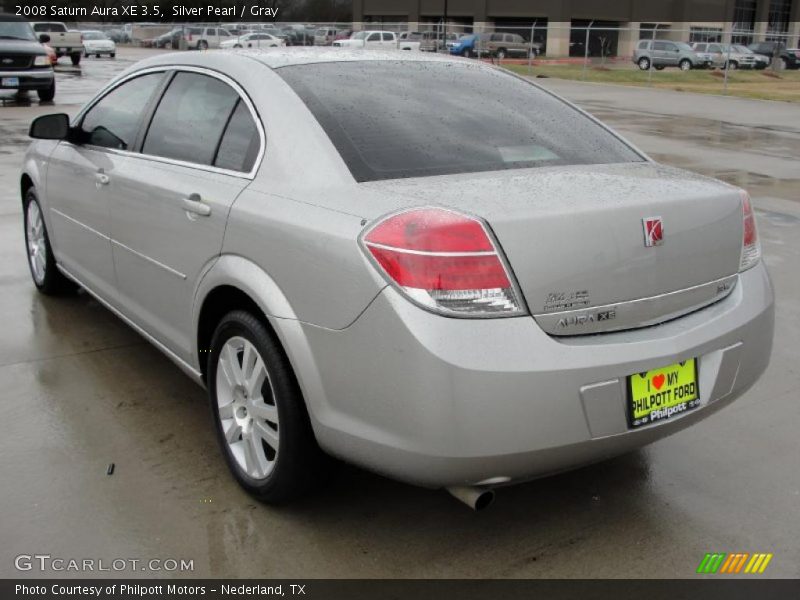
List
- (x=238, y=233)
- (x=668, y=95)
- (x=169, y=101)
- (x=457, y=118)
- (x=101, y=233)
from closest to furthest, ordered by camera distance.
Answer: (x=238, y=233) < (x=457, y=118) < (x=169, y=101) < (x=101, y=233) < (x=668, y=95)

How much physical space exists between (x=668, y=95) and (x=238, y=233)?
2581cm

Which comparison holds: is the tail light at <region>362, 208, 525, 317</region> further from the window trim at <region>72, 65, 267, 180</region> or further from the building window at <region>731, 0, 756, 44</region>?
the building window at <region>731, 0, 756, 44</region>

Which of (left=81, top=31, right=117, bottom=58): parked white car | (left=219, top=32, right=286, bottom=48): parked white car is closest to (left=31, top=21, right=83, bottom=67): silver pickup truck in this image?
(left=81, top=31, right=117, bottom=58): parked white car

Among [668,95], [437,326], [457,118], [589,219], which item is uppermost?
[457,118]

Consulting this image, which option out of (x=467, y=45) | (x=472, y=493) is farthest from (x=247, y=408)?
(x=467, y=45)

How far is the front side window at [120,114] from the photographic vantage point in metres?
4.28

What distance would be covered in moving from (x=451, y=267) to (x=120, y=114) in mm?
2638

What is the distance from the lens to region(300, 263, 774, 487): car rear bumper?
254cm

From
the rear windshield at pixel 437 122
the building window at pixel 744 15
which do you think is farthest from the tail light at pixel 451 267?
the building window at pixel 744 15

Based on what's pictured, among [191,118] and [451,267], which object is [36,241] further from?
[451,267]

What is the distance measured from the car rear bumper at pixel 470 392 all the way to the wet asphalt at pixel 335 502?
42cm

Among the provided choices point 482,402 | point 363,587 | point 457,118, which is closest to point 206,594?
point 363,587

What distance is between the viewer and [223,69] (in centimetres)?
369

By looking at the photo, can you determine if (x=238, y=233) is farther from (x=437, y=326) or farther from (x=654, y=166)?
(x=654, y=166)
